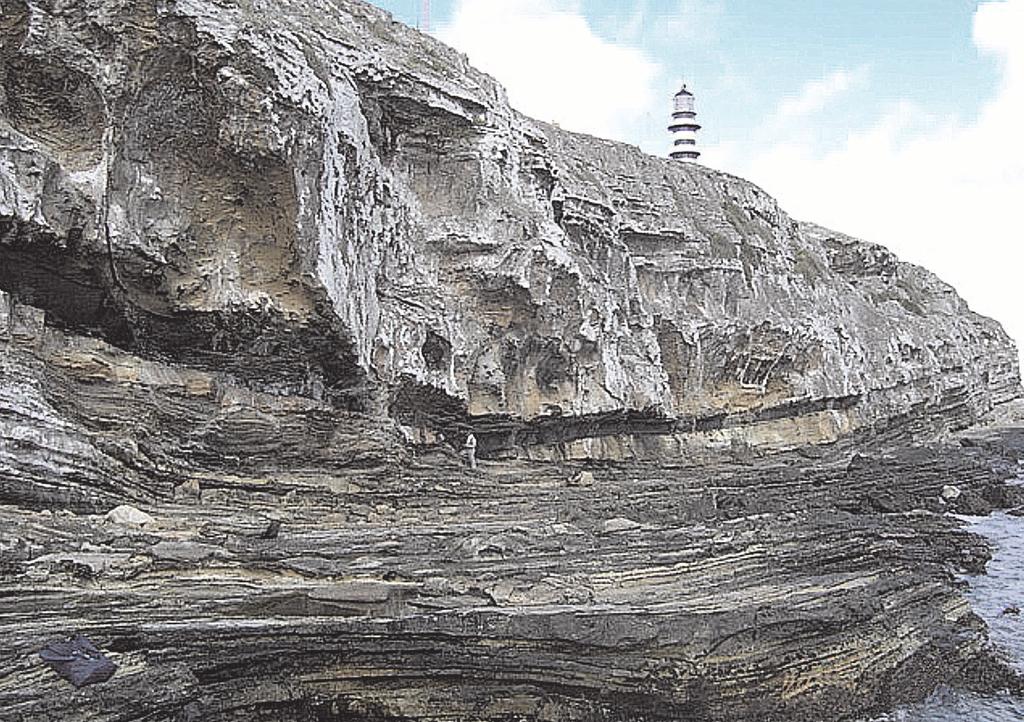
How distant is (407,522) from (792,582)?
5.90 m

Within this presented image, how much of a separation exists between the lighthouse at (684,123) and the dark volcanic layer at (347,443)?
40.6 meters

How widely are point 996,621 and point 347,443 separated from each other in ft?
36.1

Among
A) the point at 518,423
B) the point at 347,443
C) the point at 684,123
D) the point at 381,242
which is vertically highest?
the point at 684,123

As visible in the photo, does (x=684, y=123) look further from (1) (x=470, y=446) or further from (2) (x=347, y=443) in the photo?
(2) (x=347, y=443)

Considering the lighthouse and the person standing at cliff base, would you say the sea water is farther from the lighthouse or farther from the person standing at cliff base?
the lighthouse

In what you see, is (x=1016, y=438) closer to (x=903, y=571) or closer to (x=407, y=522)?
(x=903, y=571)

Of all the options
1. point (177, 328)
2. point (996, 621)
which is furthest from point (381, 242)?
point (996, 621)

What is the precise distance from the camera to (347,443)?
17.0 metres

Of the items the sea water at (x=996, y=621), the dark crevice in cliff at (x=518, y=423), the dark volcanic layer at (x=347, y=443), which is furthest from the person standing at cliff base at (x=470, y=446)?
the sea water at (x=996, y=621)

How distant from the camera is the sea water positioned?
506 inches

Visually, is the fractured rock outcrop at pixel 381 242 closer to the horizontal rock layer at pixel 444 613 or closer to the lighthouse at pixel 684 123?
the horizontal rock layer at pixel 444 613

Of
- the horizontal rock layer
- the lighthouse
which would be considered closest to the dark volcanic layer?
the horizontal rock layer

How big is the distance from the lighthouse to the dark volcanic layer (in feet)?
133

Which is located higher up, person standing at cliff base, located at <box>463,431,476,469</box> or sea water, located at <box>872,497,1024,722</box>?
person standing at cliff base, located at <box>463,431,476,469</box>
